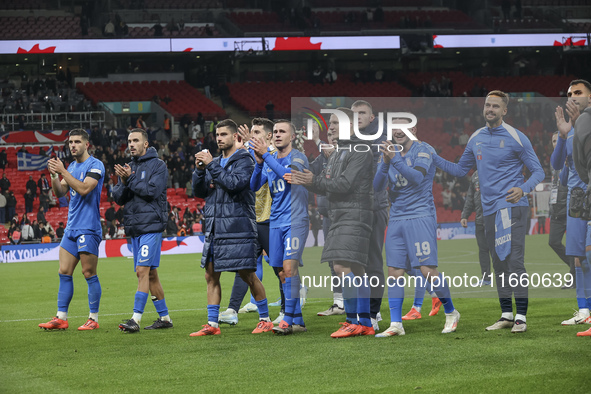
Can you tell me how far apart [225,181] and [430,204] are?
7.11 feet

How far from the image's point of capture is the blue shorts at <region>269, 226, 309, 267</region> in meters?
8.60

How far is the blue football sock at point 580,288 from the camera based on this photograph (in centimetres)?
886

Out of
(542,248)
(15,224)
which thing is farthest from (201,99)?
(542,248)

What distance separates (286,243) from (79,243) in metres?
2.42

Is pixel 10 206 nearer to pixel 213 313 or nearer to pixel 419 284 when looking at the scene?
pixel 213 313

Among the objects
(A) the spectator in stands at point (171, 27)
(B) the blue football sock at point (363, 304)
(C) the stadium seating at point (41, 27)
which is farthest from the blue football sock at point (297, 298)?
(A) the spectator in stands at point (171, 27)

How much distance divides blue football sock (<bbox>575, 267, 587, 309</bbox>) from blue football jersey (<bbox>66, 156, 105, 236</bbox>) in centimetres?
546

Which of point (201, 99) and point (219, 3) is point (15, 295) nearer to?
point (201, 99)

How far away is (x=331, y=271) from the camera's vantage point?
31.8 ft

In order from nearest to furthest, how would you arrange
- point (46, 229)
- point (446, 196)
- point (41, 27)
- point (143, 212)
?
point (143, 212) → point (446, 196) → point (46, 229) → point (41, 27)

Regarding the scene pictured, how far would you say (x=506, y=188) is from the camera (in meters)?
8.59

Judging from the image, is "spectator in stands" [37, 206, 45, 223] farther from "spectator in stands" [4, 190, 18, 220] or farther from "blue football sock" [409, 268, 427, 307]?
"blue football sock" [409, 268, 427, 307]

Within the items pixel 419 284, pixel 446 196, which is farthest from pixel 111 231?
pixel 419 284

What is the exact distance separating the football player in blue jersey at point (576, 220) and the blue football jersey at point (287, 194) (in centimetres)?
283
